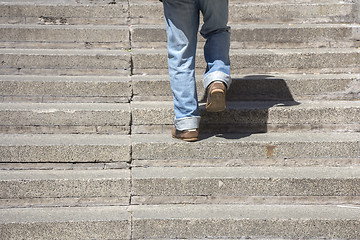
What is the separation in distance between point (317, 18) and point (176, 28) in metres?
2.35

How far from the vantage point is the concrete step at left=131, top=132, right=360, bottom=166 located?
12.0 feet

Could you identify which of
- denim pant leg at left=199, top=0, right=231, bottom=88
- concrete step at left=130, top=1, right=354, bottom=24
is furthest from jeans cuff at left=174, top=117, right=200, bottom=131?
concrete step at left=130, top=1, right=354, bottom=24

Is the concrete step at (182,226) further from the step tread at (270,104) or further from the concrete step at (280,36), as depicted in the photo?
the concrete step at (280,36)

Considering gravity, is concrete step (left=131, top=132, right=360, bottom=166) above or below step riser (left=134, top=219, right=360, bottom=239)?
above

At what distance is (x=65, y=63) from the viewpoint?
4594 mm

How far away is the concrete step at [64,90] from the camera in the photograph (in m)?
4.23

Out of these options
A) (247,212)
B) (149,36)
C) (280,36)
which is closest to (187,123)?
(247,212)

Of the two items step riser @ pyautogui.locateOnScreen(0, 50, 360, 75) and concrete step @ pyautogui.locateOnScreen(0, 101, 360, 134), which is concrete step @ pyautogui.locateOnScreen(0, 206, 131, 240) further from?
step riser @ pyautogui.locateOnScreen(0, 50, 360, 75)

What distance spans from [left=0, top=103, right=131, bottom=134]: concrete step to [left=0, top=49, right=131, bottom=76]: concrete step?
Result: 2.42 ft

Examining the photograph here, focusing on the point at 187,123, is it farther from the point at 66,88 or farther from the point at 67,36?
the point at 67,36

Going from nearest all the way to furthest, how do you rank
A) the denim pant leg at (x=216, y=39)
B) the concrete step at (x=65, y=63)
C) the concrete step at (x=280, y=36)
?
the denim pant leg at (x=216, y=39) → the concrete step at (x=65, y=63) → the concrete step at (x=280, y=36)

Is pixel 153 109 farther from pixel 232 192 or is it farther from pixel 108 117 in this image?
pixel 232 192

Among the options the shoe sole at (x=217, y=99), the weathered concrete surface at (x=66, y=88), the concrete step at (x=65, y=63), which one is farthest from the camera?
the concrete step at (x=65, y=63)

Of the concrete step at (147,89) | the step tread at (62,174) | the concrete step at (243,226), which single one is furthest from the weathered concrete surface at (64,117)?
the concrete step at (243,226)
